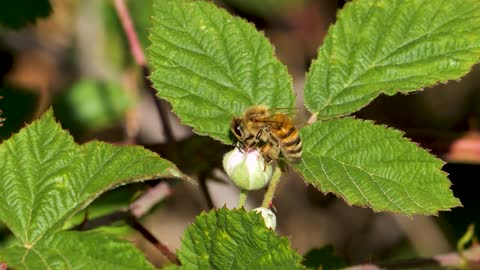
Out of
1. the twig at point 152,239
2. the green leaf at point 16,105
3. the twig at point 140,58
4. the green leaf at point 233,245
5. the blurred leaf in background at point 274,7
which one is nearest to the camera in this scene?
the green leaf at point 233,245

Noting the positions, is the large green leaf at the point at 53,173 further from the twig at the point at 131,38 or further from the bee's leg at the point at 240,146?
the twig at the point at 131,38

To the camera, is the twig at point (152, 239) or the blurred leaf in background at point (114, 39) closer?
the twig at point (152, 239)

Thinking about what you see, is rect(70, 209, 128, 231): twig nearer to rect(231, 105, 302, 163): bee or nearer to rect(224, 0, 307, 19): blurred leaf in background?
rect(231, 105, 302, 163): bee

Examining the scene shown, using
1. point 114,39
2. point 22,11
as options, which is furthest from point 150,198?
point 114,39

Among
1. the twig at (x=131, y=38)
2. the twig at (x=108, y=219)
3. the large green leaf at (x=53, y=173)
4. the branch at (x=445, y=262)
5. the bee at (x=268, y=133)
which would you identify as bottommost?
the branch at (x=445, y=262)

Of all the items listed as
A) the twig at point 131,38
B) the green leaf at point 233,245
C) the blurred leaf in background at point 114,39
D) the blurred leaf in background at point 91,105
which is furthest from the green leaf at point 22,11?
the green leaf at point 233,245

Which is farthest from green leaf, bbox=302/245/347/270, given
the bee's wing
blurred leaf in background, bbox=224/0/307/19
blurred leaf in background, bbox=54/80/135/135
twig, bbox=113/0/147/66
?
blurred leaf in background, bbox=224/0/307/19

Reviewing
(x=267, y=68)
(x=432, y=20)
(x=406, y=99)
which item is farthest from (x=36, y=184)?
(x=406, y=99)
